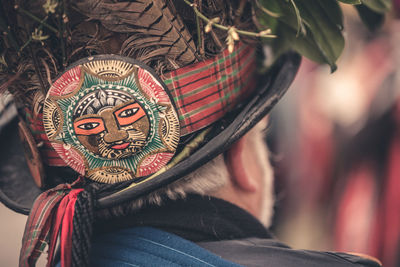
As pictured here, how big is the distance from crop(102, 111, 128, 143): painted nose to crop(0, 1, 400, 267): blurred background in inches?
69.9

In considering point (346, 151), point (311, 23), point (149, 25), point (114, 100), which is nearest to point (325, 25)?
point (311, 23)

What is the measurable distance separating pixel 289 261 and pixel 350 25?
6.85 feet

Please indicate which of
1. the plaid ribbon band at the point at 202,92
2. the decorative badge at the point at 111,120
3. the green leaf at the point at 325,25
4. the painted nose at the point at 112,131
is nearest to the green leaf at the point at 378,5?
the green leaf at the point at 325,25

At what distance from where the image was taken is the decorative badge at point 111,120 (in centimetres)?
76

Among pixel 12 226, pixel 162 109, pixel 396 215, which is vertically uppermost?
pixel 162 109

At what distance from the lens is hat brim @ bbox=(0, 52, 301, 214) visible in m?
0.80

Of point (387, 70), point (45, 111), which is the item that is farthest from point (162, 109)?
point (387, 70)

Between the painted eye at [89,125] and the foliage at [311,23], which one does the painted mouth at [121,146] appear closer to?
the painted eye at [89,125]

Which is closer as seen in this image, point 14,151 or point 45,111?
point 45,111

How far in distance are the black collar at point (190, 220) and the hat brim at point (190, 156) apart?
0.10 metres

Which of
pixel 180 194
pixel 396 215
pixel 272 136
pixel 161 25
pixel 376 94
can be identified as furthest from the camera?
pixel 272 136

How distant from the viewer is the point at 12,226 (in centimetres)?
277

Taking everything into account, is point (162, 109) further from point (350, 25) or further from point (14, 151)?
point (350, 25)

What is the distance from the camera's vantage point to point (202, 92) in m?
0.85
